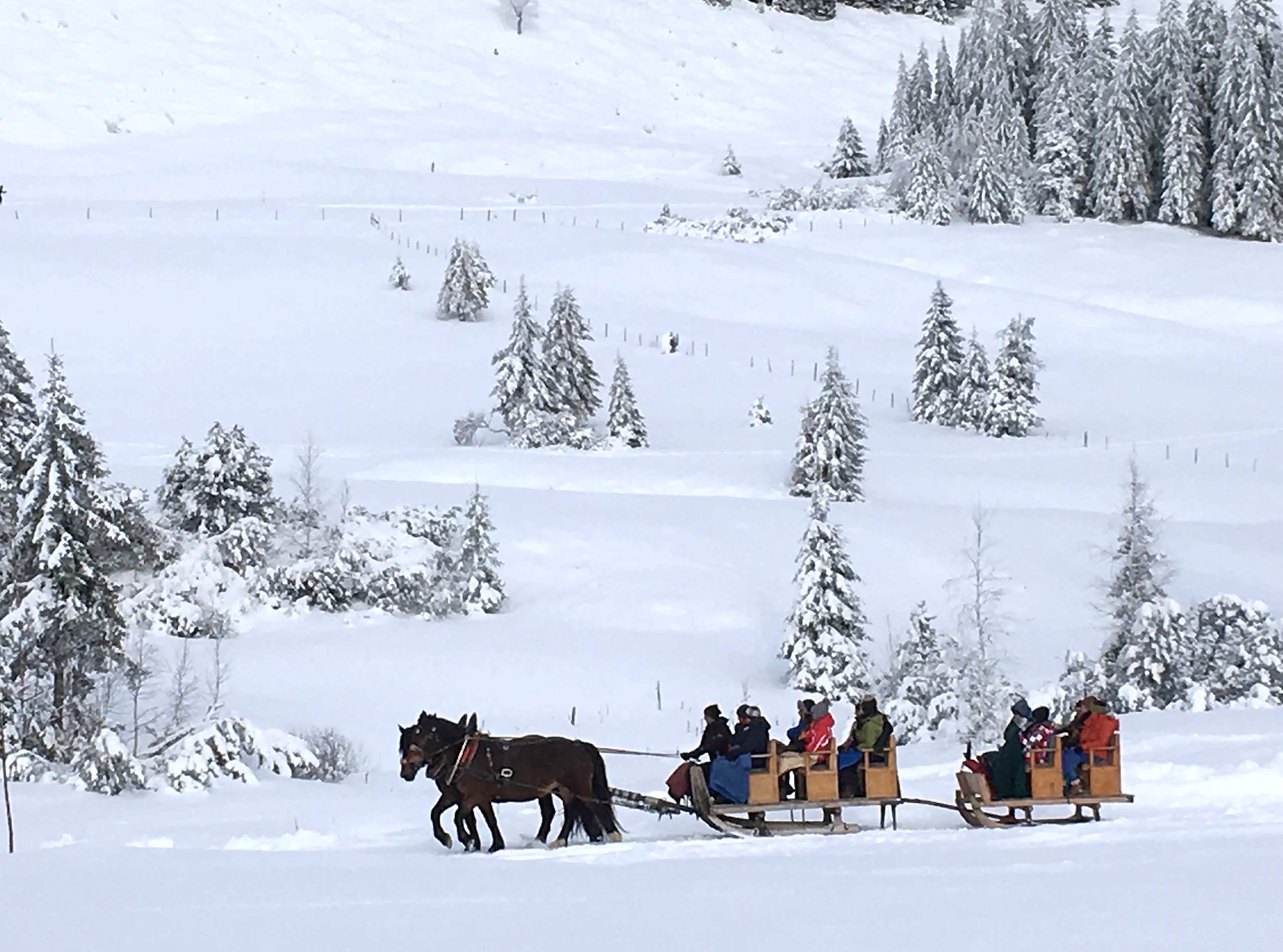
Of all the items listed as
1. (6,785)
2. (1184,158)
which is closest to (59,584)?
(6,785)

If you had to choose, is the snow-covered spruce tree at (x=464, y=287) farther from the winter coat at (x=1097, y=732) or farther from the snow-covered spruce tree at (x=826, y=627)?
the winter coat at (x=1097, y=732)

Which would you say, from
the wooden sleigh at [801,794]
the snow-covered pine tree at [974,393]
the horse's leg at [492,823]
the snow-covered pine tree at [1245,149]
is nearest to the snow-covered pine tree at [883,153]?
the snow-covered pine tree at [1245,149]

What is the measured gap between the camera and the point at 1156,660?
2288cm

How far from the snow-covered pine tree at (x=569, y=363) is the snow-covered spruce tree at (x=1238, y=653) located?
19.1m

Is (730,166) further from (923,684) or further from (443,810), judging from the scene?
(443,810)

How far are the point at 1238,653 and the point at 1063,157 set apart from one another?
48.2m

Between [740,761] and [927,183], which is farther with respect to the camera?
[927,183]

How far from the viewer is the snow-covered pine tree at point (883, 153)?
242ft

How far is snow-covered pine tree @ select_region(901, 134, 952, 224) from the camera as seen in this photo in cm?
6519

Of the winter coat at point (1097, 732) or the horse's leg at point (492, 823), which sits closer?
the horse's leg at point (492, 823)

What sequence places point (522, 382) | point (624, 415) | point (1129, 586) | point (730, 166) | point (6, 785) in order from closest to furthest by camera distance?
point (6, 785)
point (1129, 586)
point (624, 415)
point (522, 382)
point (730, 166)

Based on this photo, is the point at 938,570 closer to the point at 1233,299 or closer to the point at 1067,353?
the point at 1067,353

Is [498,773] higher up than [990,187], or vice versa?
[990,187]

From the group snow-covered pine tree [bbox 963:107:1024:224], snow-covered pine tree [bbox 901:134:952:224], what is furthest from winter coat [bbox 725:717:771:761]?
snow-covered pine tree [bbox 963:107:1024:224]
